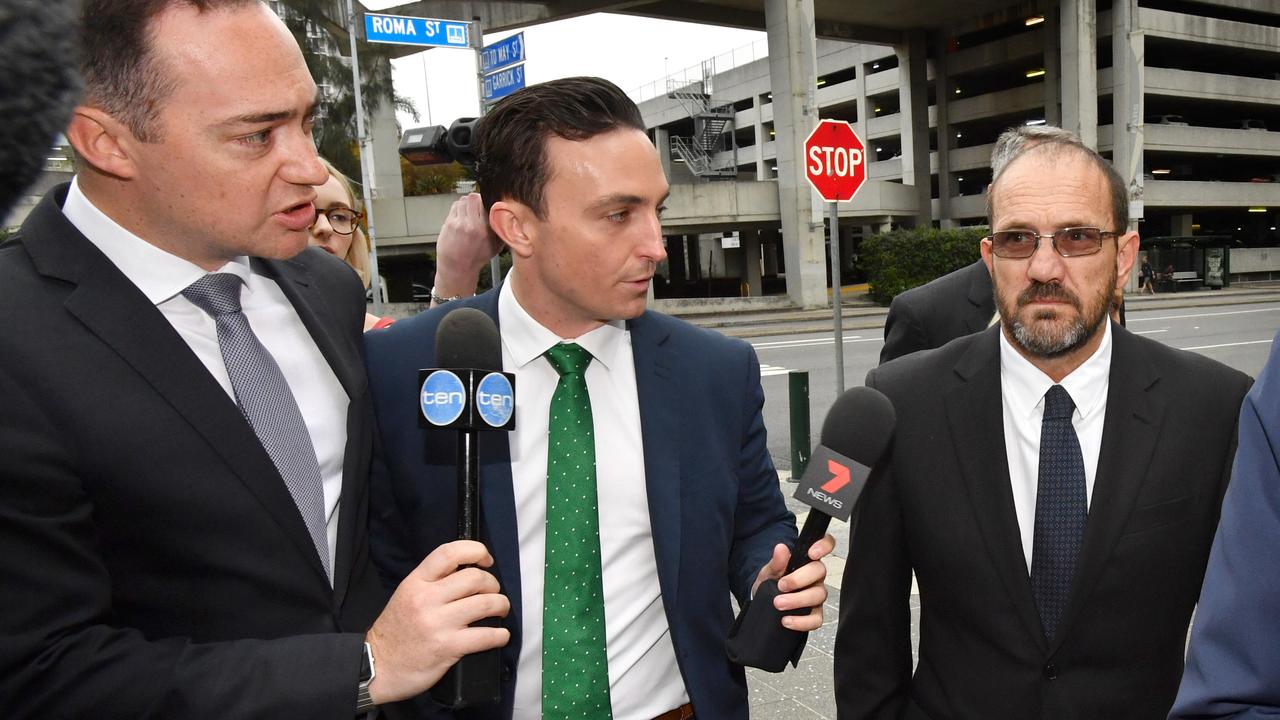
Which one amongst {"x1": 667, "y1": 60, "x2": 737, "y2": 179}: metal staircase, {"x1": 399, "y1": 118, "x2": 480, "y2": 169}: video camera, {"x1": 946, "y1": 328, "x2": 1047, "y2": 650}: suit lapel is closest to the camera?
{"x1": 946, "y1": 328, "x2": 1047, "y2": 650}: suit lapel

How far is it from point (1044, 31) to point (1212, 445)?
126 ft

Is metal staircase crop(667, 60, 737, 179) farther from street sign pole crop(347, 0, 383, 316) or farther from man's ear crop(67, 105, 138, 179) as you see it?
man's ear crop(67, 105, 138, 179)

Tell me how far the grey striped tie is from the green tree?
26.3m

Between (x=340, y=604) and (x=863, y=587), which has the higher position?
(x=340, y=604)

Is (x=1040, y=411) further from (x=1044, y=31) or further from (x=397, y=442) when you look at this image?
(x=1044, y=31)

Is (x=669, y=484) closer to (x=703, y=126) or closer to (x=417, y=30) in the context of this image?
(x=417, y=30)

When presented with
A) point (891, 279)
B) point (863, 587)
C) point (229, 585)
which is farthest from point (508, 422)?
point (891, 279)

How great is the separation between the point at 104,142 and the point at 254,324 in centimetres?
43

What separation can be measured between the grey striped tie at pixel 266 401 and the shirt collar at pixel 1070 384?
1.64 metres

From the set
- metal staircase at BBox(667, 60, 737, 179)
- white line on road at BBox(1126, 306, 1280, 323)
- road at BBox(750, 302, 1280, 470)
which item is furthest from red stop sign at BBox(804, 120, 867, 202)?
metal staircase at BBox(667, 60, 737, 179)

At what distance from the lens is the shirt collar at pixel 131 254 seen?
4.81 feet

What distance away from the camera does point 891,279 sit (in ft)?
85.5

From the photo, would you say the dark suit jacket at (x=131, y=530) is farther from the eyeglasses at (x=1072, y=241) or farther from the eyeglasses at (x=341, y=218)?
the eyeglasses at (x=1072, y=241)

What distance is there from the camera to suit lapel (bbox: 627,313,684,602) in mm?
1870
